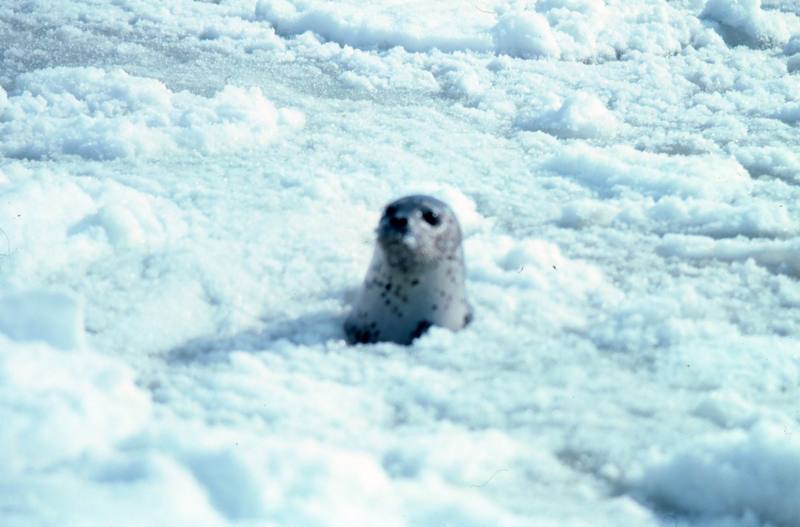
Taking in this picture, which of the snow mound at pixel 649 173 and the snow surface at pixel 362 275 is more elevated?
the snow mound at pixel 649 173

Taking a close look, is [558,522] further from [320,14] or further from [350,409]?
[320,14]

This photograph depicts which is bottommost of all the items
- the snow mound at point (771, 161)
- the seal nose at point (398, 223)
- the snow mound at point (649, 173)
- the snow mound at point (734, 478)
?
the snow mound at point (734, 478)

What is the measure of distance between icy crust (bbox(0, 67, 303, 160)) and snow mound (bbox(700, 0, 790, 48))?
4074 mm

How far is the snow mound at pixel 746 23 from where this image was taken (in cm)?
672

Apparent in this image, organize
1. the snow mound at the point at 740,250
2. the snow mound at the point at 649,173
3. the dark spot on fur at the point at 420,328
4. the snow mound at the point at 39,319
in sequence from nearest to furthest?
the snow mound at the point at 39,319
the dark spot on fur at the point at 420,328
the snow mound at the point at 740,250
the snow mound at the point at 649,173

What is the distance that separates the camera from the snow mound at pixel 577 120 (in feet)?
15.7

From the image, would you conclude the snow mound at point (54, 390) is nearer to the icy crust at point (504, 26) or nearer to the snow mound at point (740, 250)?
the snow mound at point (740, 250)

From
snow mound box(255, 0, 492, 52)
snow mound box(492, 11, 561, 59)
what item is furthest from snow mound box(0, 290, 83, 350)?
snow mound box(492, 11, 561, 59)

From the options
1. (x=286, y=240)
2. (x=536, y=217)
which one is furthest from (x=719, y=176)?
(x=286, y=240)

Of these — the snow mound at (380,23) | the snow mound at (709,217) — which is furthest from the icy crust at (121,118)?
the snow mound at (709,217)

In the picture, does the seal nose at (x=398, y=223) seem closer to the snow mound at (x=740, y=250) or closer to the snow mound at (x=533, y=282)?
the snow mound at (x=533, y=282)

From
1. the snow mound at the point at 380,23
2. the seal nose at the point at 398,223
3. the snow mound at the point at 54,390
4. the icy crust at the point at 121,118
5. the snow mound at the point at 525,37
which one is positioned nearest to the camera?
the snow mound at the point at 54,390

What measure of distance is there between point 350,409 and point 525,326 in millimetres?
809

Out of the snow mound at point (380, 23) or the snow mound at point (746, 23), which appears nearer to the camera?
the snow mound at point (380, 23)
